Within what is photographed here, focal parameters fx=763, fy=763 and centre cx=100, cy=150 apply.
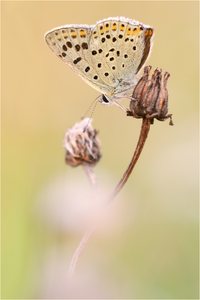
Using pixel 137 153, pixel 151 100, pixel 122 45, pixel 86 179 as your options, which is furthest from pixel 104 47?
pixel 86 179

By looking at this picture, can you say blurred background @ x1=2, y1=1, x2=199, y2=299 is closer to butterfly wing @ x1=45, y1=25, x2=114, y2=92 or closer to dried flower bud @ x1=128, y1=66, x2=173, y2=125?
dried flower bud @ x1=128, y1=66, x2=173, y2=125

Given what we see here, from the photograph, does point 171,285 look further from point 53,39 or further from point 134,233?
point 53,39

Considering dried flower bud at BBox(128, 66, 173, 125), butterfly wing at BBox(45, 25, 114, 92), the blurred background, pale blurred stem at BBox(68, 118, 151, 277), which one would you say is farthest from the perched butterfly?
the blurred background

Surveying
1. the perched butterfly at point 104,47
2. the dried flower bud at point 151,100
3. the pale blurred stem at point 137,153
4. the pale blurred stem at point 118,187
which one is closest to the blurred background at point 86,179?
the pale blurred stem at point 118,187

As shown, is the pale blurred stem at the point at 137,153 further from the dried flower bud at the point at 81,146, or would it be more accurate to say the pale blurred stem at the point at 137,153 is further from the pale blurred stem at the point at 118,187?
the dried flower bud at the point at 81,146

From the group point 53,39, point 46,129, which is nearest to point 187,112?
point 46,129
